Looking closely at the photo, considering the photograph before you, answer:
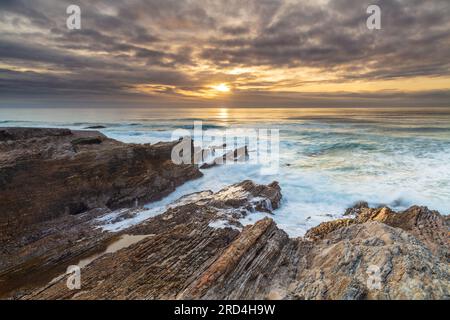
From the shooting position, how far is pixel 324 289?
4258 mm

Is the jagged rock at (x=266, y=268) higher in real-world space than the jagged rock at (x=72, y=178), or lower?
lower

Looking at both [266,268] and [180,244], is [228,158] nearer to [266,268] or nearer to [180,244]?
[180,244]

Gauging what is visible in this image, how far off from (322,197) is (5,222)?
12913mm

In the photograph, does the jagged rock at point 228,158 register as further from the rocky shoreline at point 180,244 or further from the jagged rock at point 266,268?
the jagged rock at point 266,268

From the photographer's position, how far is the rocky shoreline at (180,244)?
448cm

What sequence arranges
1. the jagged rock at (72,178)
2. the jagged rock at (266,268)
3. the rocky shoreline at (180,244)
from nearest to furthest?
the jagged rock at (266,268), the rocky shoreline at (180,244), the jagged rock at (72,178)

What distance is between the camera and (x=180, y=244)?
20.6ft

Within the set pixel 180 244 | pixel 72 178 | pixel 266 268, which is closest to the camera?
pixel 266 268

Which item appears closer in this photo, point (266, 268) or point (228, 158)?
point (266, 268)

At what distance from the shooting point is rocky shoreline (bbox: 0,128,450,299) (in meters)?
4.48

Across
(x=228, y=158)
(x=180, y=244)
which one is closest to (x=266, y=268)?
(x=180, y=244)

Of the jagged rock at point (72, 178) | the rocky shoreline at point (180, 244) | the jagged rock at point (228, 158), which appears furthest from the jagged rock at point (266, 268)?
the jagged rock at point (228, 158)

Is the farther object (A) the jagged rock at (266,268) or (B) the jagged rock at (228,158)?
(B) the jagged rock at (228,158)
